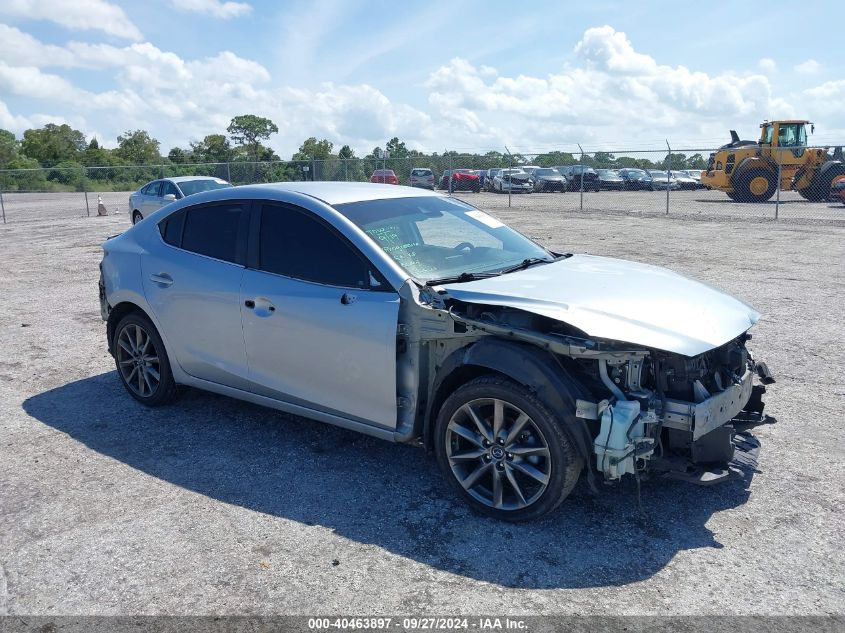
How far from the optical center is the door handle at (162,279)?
512cm

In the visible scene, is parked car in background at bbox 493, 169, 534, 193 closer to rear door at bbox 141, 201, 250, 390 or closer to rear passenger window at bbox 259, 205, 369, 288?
rear door at bbox 141, 201, 250, 390

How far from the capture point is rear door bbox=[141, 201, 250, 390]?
15.5 ft

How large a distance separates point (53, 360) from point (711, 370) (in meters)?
5.89

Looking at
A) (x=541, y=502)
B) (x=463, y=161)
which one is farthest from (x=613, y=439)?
(x=463, y=161)

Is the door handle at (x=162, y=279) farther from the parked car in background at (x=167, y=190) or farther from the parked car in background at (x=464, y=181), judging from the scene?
the parked car in background at (x=464, y=181)

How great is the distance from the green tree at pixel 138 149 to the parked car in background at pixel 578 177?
49059mm

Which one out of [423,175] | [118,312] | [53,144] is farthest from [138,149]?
[118,312]

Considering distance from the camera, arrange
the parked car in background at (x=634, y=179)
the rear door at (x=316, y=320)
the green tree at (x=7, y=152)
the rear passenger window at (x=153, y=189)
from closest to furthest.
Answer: the rear door at (x=316, y=320)
the rear passenger window at (x=153, y=189)
the parked car in background at (x=634, y=179)
the green tree at (x=7, y=152)

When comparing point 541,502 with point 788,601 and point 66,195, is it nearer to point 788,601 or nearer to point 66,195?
point 788,601

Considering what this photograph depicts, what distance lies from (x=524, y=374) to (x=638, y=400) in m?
0.55

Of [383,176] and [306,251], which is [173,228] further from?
[383,176]

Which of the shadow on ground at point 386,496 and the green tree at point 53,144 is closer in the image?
the shadow on ground at point 386,496

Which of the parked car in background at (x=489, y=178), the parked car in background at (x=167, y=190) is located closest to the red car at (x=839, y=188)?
the parked car in background at (x=489, y=178)

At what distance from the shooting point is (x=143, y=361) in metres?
5.45
